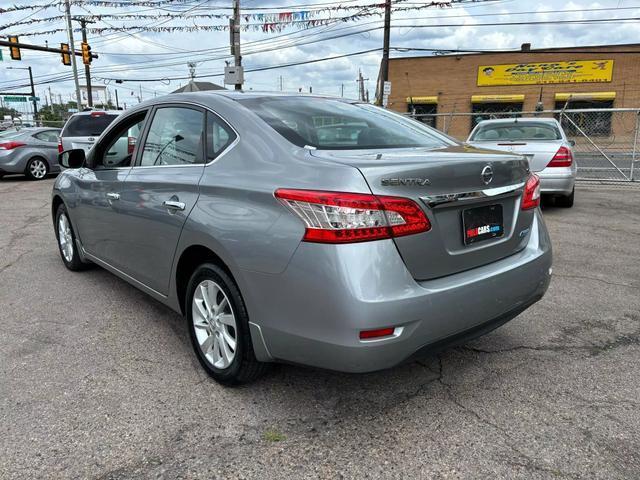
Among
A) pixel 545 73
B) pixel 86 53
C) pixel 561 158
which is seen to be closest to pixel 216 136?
pixel 561 158

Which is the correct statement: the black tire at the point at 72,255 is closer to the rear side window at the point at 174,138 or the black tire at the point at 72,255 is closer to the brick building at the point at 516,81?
the rear side window at the point at 174,138

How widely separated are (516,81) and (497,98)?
1597 mm

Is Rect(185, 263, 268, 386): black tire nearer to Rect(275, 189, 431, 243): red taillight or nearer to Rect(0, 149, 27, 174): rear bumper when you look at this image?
Rect(275, 189, 431, 243): red taillight

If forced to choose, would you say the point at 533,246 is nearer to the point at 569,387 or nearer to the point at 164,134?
the point at 569,387

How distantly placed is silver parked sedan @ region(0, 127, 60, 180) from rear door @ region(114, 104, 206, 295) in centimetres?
1222

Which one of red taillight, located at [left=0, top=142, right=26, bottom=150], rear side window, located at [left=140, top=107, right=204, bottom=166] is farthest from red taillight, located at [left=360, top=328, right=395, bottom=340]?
red taillight, located at [left=0, top=142, right=26, bottom=150]

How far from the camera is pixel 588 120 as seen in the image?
22250 mm

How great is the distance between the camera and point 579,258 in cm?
547

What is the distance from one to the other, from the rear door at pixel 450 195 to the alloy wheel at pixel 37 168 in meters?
14.1

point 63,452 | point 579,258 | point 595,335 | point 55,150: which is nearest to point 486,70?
point 55,150

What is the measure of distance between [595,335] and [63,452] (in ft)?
10.8

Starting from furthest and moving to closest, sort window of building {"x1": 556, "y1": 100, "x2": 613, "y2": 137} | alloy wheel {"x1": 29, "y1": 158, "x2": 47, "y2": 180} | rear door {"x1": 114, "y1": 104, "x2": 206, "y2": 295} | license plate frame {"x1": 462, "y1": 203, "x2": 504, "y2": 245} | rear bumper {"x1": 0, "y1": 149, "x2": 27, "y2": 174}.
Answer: window of building {"x1": 556, "y1": 100, "x2": 613, "y2": 137} < alloy wheel {"x1": 29, "y1": 158, "x2": 47, "y2": 180} < rear bumper {"x1": 0, "y1": 149, "x2": 27, "y2": 174} < rear door {"x1": 114, "y1": 104, "x2": 206, "y2": 295} < license plate frame {"x1": 462, "y1": 203, "x2": 504, "y2": 245}

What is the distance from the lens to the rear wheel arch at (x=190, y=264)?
2.70 meters

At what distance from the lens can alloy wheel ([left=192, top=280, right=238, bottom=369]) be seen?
8.93 ft
